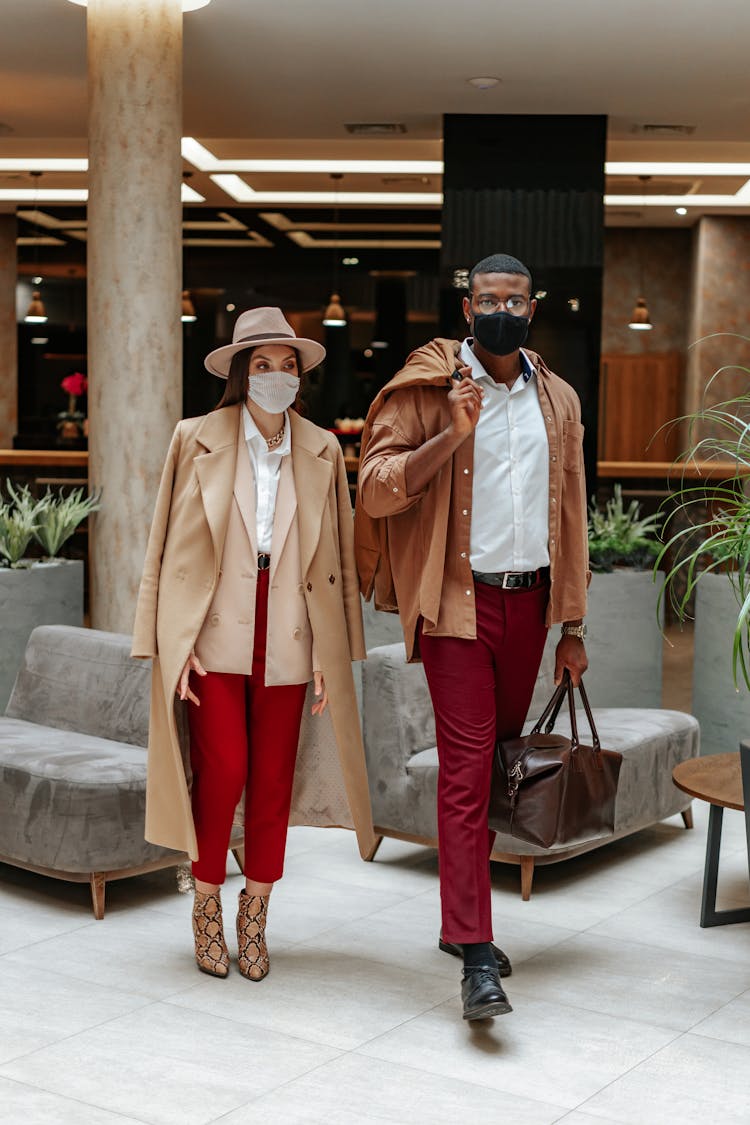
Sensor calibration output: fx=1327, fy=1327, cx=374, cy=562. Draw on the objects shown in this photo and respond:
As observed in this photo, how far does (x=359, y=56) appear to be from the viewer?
7.29 meters

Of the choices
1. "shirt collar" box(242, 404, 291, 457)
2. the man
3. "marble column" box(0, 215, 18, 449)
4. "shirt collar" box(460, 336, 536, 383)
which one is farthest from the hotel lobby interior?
"marble column" box(0, 215, 18, 449)

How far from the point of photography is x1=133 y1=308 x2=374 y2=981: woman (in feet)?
10.7

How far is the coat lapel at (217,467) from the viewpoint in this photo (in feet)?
10.6

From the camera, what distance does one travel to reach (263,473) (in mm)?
3357

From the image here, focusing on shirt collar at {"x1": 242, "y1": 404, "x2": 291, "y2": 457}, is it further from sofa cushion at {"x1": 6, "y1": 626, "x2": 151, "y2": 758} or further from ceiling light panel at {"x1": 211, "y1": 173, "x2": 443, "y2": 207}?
ceiling light panel at {"x1": 211, "y1": 173, "x2": 443, "y2": 207}

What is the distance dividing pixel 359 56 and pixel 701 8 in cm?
189

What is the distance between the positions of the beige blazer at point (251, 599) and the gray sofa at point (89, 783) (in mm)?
828

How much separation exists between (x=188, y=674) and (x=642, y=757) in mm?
1907

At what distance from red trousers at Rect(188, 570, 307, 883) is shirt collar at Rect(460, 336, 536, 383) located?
0.72 meters

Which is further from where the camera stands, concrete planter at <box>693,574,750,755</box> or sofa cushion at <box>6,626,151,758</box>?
concrete planter at <box>693,574,750,755</box>

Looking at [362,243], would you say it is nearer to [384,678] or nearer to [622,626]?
[622,626]

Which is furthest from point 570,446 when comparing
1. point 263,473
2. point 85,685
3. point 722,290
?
point 722,290

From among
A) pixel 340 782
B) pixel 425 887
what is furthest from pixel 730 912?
pixel 340 782

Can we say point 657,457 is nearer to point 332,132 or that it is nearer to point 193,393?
point 193,393
